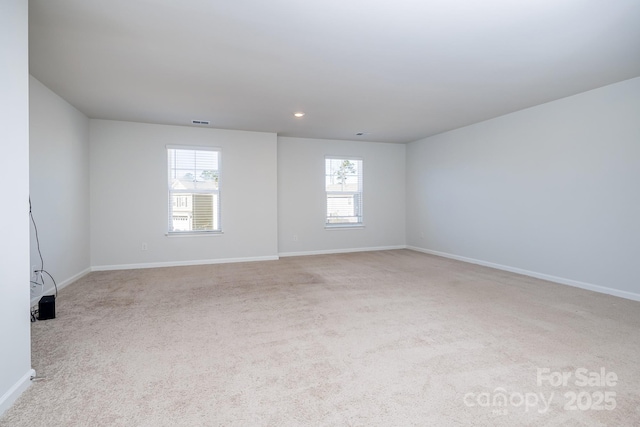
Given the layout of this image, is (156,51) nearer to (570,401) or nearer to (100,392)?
(100,392)

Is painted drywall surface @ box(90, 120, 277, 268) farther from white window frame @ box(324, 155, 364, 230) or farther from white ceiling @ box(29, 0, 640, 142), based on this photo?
white window frame @ box(324, 155, 364, 230)

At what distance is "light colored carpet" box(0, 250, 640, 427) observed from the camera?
65.0 inches

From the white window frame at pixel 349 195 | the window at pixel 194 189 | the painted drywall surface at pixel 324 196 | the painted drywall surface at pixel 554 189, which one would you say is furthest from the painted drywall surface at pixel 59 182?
the painted drywall surface at pixel 554 189

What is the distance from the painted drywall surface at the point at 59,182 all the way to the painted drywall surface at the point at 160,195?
23cm

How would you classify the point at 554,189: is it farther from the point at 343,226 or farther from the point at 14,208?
the point at 14,208

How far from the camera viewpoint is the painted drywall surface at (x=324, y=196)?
21.6 ft

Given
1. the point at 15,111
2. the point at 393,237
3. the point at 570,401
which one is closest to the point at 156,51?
the point at 15,111

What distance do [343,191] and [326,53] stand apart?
429cm

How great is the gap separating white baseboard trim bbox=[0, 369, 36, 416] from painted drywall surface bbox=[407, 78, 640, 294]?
18.7 feet

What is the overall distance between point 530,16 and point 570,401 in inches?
104

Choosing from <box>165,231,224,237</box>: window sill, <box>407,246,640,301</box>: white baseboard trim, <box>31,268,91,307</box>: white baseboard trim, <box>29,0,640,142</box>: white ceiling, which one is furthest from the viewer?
<box>165,231,224,237</box>: window sill

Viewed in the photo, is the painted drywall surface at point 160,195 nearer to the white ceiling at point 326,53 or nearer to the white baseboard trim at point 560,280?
the white ceiling at point 326,53

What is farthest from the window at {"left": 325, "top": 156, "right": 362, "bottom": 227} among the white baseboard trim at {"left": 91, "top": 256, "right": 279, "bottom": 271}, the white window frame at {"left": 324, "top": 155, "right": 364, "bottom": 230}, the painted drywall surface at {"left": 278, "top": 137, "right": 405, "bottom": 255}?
the white baseboard trim at {"left": 91, "top": 256, "right": 279, "bottom": 271}

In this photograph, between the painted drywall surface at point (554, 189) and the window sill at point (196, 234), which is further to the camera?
the window sill at point (196, 234)
